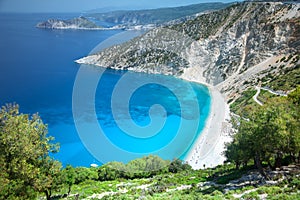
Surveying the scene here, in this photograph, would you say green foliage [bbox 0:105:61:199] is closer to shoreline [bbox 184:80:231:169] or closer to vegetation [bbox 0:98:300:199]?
vegetation [bbox 0:98:300:199]

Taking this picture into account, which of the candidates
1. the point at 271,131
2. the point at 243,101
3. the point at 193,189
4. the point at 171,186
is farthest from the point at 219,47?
the point at 271,131

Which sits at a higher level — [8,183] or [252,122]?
[252,122]

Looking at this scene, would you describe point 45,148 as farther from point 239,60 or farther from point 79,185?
point 239,60

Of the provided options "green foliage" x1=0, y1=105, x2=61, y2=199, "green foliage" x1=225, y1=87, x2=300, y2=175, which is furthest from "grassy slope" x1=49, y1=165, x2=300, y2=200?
"green foliage" x1=0, y1=105, x2=61, y2=199

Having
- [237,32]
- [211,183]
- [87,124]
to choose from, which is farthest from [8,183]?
[237,32]

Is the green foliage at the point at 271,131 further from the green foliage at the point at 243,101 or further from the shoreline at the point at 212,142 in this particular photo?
the green foliage at the point at 243,101

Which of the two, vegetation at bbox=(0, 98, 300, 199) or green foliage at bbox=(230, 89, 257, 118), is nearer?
vegetation at bbox=(0, 98, 300, 199)

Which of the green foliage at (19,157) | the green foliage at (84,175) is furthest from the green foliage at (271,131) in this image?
the green foliage at (84,175)
